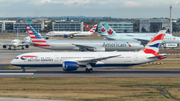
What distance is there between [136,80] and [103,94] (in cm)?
803

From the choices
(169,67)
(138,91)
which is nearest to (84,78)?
(138,91)

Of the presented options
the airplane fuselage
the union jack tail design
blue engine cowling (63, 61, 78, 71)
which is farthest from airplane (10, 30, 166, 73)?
the union jack tail design

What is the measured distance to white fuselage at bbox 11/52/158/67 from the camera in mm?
35594

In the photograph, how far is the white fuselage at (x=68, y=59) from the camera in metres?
35.6

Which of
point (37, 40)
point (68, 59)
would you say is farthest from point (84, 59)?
point (37, 40)

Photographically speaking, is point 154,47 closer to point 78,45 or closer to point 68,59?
point 68,59

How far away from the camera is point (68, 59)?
3588 centimetres

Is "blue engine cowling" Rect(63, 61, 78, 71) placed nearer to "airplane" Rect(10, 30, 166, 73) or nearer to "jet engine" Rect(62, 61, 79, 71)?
"jet engine" Rect(62, 61, 79, 71)

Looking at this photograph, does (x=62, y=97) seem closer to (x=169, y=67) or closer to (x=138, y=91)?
(x=138, y=91)

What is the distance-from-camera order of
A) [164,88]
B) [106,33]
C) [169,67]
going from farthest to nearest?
[106,33], [169,67], [164,88]

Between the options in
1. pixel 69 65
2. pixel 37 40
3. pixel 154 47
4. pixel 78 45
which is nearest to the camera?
pixel 69 65

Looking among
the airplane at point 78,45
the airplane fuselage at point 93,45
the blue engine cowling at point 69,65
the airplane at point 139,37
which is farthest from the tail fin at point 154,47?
the airplane at point 139,37

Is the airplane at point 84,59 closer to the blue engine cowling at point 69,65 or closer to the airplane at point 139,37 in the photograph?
the blue engine cowling at point 69,65

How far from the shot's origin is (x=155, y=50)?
3734 cm
